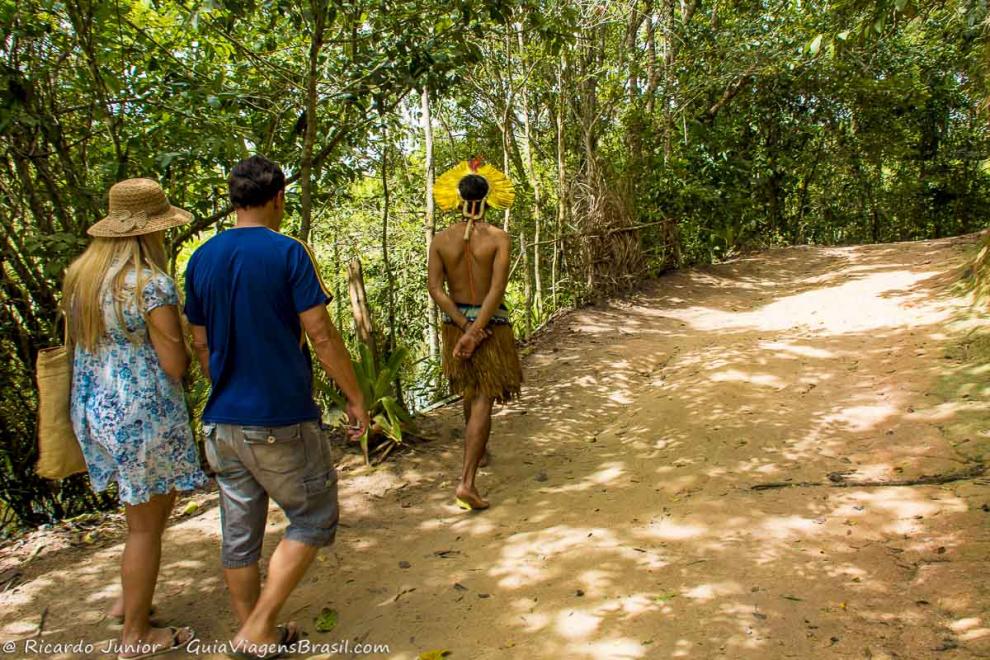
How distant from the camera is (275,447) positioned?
90.4 inches

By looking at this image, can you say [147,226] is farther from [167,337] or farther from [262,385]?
[262,385]

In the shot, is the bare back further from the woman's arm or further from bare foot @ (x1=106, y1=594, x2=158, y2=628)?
bare foot @ (x1=106, y1=594, x2=158, y2=628)

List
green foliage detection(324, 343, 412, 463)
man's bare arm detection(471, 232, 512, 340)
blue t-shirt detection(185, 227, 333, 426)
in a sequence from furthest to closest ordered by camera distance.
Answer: green foliage detection(324, 343, 412, 463) → man's bare arm detection(471, 232, 512, 340) → blue t-shirt detection(185, 227, 333, 426)

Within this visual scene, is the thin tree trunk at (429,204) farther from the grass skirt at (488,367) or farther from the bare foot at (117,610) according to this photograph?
the bare foot at (117,610)

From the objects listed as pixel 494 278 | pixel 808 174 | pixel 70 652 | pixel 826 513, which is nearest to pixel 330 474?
pixel 70 652

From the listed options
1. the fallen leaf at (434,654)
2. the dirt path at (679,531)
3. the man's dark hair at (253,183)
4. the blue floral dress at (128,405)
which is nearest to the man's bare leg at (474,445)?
the dirt path at (679,531)

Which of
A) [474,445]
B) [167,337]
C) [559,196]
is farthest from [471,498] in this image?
[559,196]

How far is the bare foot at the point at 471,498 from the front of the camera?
3.74m

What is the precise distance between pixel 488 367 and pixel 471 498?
0.71 metres

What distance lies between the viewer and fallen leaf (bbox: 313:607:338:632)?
271 cm

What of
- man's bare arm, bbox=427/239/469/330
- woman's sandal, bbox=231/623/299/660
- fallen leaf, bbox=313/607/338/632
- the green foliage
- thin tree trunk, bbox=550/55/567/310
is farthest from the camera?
thin tree trunk, bbox=550/55/567/310

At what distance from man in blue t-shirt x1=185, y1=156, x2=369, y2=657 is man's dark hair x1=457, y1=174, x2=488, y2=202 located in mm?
1428

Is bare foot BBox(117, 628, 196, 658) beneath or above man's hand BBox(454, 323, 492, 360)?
beneath

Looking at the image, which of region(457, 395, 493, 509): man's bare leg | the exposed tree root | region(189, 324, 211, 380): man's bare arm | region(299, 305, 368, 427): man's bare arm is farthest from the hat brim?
the exposed tree root
